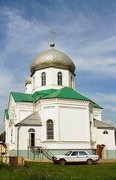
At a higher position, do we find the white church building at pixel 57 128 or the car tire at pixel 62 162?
the white church building at pixel 57 128

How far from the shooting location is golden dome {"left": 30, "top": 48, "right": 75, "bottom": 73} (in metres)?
29.0

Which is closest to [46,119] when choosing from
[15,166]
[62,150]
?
[62,150]

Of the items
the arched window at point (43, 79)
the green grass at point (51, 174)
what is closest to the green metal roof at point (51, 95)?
the arched window at point (43, 79)

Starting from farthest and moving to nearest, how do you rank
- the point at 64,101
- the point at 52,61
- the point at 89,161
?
the point at 52,61, the point at 64,101, the point at 89,161

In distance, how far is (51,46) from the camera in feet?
107

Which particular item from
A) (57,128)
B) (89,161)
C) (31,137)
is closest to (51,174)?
(89,161)

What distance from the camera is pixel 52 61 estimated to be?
28.9 m

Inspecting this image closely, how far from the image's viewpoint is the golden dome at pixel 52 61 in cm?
2895

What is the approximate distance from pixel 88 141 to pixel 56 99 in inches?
206

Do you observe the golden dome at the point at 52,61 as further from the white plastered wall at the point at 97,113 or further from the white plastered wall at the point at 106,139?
the white plastered wall at the point at 106,139

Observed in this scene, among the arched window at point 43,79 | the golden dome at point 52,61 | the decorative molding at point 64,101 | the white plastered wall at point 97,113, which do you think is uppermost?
the golden dome at point 52,61

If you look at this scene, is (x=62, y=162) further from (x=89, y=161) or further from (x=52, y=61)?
(x=52, y=61)

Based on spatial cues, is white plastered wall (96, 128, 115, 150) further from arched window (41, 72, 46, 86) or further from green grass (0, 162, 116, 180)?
green grass (0, 162, 116, 180)

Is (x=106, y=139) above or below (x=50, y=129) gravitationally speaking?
below
